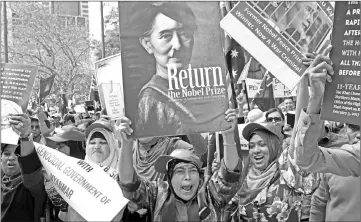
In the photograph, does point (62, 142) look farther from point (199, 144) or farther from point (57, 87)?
point (57, 87)

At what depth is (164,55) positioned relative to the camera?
2.97 m

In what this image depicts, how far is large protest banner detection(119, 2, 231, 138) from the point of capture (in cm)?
292

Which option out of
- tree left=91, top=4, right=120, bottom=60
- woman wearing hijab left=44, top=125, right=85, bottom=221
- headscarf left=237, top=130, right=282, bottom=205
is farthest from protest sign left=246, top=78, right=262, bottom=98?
tree left=91, top=4, right=120, bottom=60

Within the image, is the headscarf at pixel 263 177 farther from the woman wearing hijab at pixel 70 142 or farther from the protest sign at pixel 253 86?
the protest sign at pixel 253 86

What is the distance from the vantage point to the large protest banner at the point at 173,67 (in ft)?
9.59

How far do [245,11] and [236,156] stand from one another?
1.18 meters

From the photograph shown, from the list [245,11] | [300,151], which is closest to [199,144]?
[245,11]

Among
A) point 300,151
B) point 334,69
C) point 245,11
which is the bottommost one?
point 300,151

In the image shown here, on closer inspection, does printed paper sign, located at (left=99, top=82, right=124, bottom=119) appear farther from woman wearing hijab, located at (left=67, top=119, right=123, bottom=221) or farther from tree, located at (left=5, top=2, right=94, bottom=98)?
tree, located at (left=5, top=2, right=94, bottom=98)

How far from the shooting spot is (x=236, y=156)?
10.1ft

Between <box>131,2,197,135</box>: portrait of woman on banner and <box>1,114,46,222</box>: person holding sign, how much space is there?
0.96 metres

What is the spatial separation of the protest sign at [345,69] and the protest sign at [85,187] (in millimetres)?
1266

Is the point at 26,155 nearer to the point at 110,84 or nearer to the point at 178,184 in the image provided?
the point at 178,184

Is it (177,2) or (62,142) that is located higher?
(177,2)
